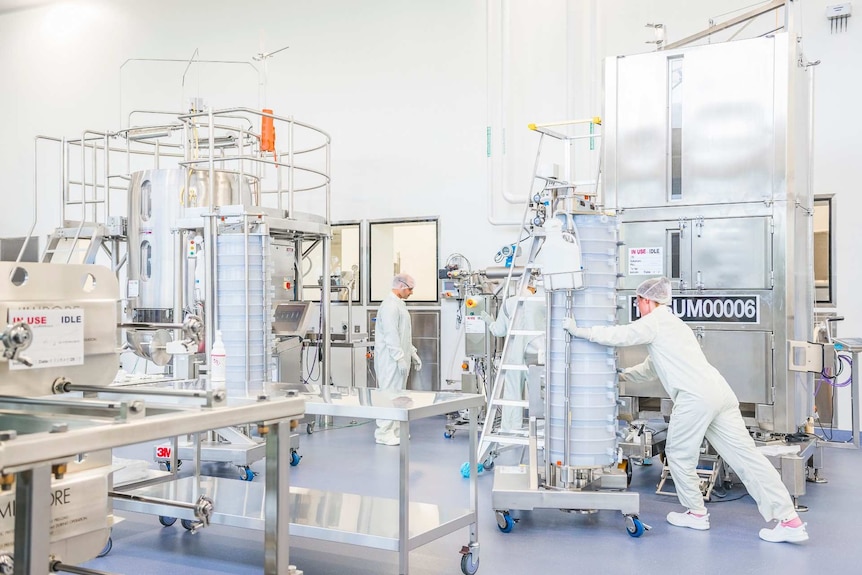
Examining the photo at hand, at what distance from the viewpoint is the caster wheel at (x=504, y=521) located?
3.97 m

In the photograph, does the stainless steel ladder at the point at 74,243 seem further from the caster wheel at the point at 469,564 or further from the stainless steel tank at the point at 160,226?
the caster wheel at the point at 469,564

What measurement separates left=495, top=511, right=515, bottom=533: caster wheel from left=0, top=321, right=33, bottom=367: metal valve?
106 inches

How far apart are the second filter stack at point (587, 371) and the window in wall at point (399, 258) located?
413 cm

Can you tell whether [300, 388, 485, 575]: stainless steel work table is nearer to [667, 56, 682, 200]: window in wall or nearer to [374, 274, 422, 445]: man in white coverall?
[667, 56, 682, 200]: window in wall

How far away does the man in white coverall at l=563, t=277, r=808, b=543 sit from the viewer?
398 cm

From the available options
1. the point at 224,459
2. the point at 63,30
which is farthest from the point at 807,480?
the point at 63,30

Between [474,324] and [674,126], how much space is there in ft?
7.96

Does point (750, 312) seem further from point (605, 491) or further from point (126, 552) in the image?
point (126, 552)

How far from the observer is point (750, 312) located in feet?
15.8

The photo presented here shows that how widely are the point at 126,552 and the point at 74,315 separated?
81.5 inches

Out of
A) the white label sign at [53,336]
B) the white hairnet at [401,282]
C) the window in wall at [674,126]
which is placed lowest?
the white label sign at [53,336]

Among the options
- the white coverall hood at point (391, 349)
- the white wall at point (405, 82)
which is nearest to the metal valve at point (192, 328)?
the white coverall hood at point (391, 349)

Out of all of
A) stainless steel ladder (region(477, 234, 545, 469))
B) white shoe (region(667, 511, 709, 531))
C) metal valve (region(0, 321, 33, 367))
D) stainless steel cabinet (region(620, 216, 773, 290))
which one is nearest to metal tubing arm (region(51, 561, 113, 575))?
metal valve (region(0, 321, 33, 367))

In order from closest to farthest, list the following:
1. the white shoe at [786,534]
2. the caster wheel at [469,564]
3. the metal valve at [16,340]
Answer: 1. the metal valve at [16,340]
2. the caster wheel at [469,564]
3. the white shoe at [786,534]
